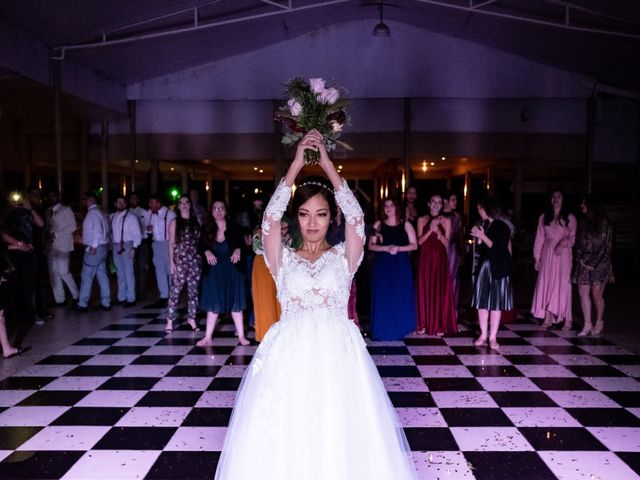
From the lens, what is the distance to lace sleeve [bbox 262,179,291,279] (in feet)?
7.14

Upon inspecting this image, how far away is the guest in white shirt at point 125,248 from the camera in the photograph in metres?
7.52

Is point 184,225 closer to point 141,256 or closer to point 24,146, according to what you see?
point 141,256

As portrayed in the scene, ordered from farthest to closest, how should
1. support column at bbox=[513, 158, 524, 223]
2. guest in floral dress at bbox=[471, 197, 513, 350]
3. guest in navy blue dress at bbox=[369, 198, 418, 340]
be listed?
support column at bbox=[513, 158, 524, 223], guest in navy blue dress at bbox=[369, 198, 418, 340], guest in floral dress at bbox=[471, 197, 513, 350]

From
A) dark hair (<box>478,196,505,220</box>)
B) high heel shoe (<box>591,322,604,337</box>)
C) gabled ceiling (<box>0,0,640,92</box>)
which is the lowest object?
high heel shoe (<box>591,322,604,337</box>)

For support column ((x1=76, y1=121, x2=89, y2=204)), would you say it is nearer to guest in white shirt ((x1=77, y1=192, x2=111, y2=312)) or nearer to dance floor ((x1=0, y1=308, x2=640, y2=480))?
guest in white shirt ((x1=77, y1=192, x2=111, y2=312))

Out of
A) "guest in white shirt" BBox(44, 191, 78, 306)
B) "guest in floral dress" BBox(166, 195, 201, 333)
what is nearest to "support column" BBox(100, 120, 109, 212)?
"guest in white shirt" BBox(44, 191, 78, 306)

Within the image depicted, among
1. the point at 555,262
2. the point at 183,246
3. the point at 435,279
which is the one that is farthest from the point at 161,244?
the point at 555,262

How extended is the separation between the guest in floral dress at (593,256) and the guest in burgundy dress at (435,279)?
1.31 metres

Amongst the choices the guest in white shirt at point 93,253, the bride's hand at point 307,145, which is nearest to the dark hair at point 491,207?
the bride's hand at point 307,145

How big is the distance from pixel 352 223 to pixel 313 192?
0.20 meters

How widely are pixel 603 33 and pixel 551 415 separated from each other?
5935mm

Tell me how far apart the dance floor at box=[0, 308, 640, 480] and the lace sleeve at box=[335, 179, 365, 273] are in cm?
121

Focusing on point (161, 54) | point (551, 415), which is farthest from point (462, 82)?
point (551, 415)

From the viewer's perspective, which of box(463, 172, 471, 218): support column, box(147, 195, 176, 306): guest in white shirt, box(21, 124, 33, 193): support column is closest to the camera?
box(147, 195, 176, 306): guest in white shirt
